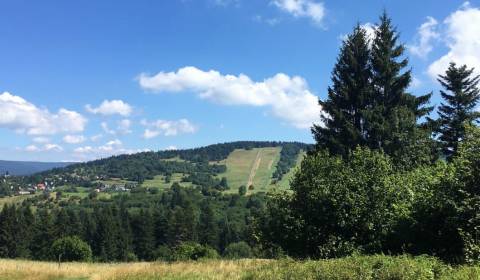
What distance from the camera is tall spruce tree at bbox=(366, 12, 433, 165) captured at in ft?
114

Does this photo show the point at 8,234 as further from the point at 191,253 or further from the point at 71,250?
the point at 191,253

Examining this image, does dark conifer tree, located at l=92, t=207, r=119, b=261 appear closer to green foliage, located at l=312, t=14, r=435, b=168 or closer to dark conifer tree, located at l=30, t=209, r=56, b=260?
dark conifer tree, located at l=30, t=209, r=56, b=260

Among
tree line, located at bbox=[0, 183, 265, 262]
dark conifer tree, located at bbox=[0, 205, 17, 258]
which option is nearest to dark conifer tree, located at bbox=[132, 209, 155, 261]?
tree line, located at bbox=[0, 183, 265, 262]

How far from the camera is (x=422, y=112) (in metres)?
39.0

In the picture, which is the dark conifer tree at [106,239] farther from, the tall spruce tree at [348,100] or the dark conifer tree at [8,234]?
the tall spruce tree at [348,100]

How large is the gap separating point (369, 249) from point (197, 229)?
102810mm

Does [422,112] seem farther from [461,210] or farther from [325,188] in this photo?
[461,210]

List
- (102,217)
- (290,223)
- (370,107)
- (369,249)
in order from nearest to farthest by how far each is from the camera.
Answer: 1. (369,249)
2. (290,223)
3. (370,107)
4. (102,217)

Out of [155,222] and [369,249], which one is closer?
[369,249]

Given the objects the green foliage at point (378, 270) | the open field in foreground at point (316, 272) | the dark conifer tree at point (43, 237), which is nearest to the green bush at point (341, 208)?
the open field in foreground at point (316, 272)

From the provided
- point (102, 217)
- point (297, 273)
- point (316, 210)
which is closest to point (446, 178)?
point (316, 210)

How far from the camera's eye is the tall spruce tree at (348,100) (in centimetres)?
3716

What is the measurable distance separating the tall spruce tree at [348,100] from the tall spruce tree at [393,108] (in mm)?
763

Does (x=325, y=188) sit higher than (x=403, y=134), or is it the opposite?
(x=403, y=134)
